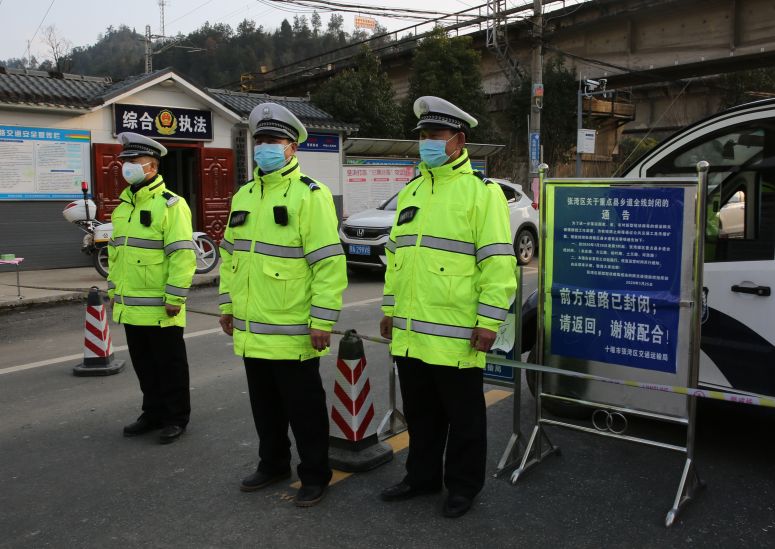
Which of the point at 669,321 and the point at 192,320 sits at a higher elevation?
the point at 669,321

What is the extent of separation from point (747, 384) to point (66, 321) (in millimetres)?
7963

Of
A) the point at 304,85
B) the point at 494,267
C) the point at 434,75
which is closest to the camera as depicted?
the point at 494,267

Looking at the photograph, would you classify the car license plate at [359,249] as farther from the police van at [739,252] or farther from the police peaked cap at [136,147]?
the police van at [739,252]

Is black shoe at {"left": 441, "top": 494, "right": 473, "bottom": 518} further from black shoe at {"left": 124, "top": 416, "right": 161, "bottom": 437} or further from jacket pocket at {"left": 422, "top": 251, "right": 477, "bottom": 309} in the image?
black shoe at {"left": 124, "top": 416, "right": 161, "bottom": 437}

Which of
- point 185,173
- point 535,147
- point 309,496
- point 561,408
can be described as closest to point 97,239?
point 185,173

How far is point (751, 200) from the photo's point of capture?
4082 mm

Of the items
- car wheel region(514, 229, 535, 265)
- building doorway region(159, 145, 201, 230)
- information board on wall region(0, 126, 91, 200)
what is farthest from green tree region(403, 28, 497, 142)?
information board on wall region(0, 126, 91, 200)

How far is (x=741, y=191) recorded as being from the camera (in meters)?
4.12

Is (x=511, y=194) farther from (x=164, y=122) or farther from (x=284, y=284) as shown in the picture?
(x=284, y=284)

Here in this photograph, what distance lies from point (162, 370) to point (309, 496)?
5.05 feet

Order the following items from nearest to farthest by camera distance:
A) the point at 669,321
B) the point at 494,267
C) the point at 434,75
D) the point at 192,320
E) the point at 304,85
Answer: the point at 494,267 < the point at 669,321 < the point at 192,320 < the point at 434,75 < the point at 304,85

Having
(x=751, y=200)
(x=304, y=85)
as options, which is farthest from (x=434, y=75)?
(x=751, y=200)

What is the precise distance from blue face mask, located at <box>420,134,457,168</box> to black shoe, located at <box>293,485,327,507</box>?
1.70 metres

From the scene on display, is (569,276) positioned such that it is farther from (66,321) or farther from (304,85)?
(304,85)
